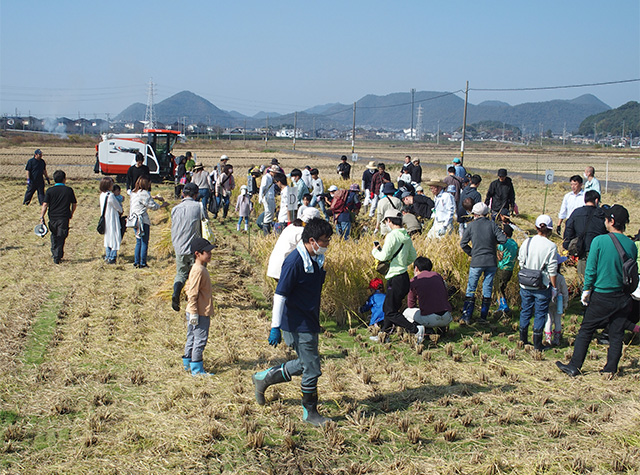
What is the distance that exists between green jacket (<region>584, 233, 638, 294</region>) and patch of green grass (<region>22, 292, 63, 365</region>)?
18.1ft

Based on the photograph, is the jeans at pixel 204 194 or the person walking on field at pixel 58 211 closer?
the person walking on field at pixel 58 211

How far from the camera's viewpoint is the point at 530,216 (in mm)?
16828

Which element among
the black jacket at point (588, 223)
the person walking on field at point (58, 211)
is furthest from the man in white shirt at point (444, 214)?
the person walking on field at point (58, 211)

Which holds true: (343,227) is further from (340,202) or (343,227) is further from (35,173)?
(35,173)

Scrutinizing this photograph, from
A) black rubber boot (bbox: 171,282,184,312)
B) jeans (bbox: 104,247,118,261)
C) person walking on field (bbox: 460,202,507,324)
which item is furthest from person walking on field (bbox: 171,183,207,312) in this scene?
person walking on field (bbox: 460,202,507,324)

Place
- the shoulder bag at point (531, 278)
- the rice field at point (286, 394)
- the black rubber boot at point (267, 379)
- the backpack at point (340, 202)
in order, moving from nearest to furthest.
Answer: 1. the rice field at point (286, 394)
2. the black rubber boot at point (267, 379)
3. the shoulder bag at point (531, 278)
4. the backpack at point (340, 202)

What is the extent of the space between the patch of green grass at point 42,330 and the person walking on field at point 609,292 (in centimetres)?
540

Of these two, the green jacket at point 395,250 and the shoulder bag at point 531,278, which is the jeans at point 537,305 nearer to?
the shoulder bag at point 531,278

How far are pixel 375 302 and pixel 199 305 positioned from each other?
2.51 meters

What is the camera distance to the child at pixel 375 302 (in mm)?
7145

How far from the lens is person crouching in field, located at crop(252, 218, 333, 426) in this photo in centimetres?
450

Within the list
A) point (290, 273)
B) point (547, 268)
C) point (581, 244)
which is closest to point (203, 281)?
point (290, 273)

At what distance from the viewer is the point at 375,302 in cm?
724

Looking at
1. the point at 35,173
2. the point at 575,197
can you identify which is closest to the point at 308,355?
the point at 575,197
